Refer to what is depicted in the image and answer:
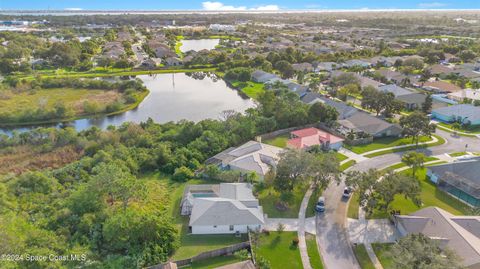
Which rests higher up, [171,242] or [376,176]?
[376,176]

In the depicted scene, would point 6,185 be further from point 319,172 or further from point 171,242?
point 319,172

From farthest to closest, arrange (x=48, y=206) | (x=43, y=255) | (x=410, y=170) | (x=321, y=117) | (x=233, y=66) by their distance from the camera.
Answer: (x=233, y=66) → (x=321, y=117) → (x=410, y=170) → (x=48, y=206) → (x=43, y=255)

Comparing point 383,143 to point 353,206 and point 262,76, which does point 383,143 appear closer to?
point 353,206

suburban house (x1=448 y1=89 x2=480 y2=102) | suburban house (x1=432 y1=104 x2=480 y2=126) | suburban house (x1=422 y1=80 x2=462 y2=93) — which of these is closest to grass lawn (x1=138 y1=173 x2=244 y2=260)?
suburban house (x1=432 y1=104 x2=480 y2=126)

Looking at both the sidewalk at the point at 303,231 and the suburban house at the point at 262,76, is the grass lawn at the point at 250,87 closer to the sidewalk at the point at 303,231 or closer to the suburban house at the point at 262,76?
the suburban house at the point at 262,76

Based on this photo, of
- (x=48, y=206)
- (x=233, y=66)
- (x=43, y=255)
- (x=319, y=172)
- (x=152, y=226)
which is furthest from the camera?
(x=233, y=66)

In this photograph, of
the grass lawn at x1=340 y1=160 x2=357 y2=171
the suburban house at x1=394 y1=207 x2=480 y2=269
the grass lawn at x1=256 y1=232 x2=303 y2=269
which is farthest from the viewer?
the grass lawn at x1=340 y1=160 x2=357 y2=171

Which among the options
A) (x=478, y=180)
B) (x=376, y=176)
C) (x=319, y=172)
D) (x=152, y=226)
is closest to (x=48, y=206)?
(x=152, y=226)

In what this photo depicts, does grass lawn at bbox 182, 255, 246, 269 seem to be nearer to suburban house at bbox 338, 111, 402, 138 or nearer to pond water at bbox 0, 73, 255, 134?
suburban house at bbox 338, 111, 402, 138
